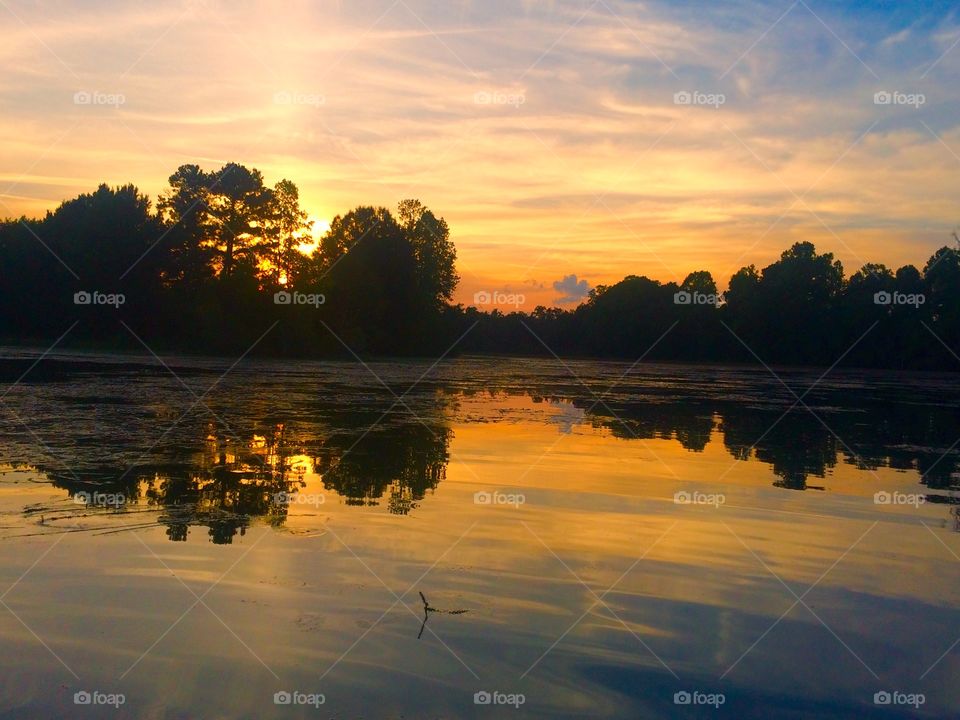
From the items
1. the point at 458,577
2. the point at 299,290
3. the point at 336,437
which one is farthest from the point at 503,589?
the point at 299,290

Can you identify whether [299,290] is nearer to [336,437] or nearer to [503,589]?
[336,437]

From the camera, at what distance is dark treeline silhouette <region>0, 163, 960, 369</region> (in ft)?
205

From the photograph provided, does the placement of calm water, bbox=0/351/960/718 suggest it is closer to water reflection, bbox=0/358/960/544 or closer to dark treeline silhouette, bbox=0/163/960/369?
water reflection, bbox=0/358/960/544

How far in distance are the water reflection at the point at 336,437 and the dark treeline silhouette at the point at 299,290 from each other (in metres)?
14.0

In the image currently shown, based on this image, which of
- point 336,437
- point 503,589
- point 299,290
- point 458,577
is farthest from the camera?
point 299,290

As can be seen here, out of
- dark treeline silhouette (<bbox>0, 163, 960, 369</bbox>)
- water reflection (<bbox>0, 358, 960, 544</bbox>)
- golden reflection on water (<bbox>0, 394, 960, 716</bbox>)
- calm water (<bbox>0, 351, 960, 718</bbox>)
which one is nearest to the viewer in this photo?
calm water (<bbox>0, 351, 960, 718</bbox>)

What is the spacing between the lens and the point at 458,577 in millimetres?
7746

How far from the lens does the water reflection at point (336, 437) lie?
1096cm

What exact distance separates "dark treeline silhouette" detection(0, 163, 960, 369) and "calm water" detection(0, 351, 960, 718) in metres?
27.9

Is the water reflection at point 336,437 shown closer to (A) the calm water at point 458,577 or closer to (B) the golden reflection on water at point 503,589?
(A) the calm water at point 458,577

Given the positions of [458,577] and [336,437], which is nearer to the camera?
[458,577]

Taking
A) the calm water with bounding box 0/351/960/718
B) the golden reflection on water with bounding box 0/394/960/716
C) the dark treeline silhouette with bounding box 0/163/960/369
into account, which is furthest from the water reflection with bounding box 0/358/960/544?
the dark treeline silhouette with bounding box 0/163/960/369

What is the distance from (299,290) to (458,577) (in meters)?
61.5

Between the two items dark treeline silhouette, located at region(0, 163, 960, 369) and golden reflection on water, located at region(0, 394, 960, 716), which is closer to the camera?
golden reflection on water, located at region(0, 394, 960, 716)
